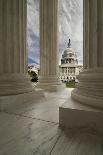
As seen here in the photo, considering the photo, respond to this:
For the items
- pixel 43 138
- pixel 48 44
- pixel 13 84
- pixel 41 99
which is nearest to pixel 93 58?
pixel 43 138

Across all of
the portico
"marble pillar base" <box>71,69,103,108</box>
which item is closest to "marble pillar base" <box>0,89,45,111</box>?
the portico

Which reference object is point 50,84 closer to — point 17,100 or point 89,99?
point 17,100

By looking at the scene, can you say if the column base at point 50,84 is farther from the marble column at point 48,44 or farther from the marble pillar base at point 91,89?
the marble pillar base at point 91,89

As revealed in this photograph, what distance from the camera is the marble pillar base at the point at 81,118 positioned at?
11.9 meters

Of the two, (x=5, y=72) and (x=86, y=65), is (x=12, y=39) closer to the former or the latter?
(x=5, y=72)

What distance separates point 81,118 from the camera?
12648 millimetres

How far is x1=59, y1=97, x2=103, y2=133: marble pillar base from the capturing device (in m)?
11.9

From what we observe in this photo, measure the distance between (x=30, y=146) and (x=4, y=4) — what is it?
18926 millimetres

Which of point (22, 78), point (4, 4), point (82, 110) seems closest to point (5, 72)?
point (22, 78)

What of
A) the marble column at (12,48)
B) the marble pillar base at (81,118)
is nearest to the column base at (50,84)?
the marble column at (12,48)

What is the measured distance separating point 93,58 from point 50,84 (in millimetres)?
26722

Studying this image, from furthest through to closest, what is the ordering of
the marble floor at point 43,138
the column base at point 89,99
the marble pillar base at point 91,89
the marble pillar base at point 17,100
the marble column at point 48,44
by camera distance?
the marble column at point 48,44, the marble pillar base at point 17,100, the marble pillar base at point 91,89, the column base at point 89,99, the marble floor at point 43,138

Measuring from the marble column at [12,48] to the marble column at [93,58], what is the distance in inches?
376

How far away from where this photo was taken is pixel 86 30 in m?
16.9
